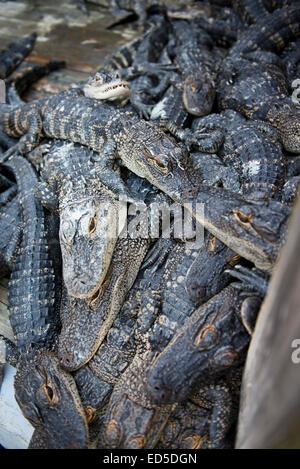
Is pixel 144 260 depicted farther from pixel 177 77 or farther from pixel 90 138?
pixel 177 77

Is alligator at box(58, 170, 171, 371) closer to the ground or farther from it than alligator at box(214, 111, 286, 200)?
closer to the ground

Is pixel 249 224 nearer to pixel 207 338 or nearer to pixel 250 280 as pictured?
pixel 250 280

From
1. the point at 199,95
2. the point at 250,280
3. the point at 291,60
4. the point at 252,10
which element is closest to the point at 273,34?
the point at 291,60

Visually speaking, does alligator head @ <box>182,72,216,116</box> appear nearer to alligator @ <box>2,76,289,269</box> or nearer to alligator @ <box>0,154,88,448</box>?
alligator @ <box>2,76,289,269</box>

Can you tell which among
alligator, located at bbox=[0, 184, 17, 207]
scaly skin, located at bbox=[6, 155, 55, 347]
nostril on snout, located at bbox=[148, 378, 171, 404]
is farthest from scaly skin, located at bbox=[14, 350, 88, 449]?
alligator, located at bbox=[0, 184, 17, 207]
